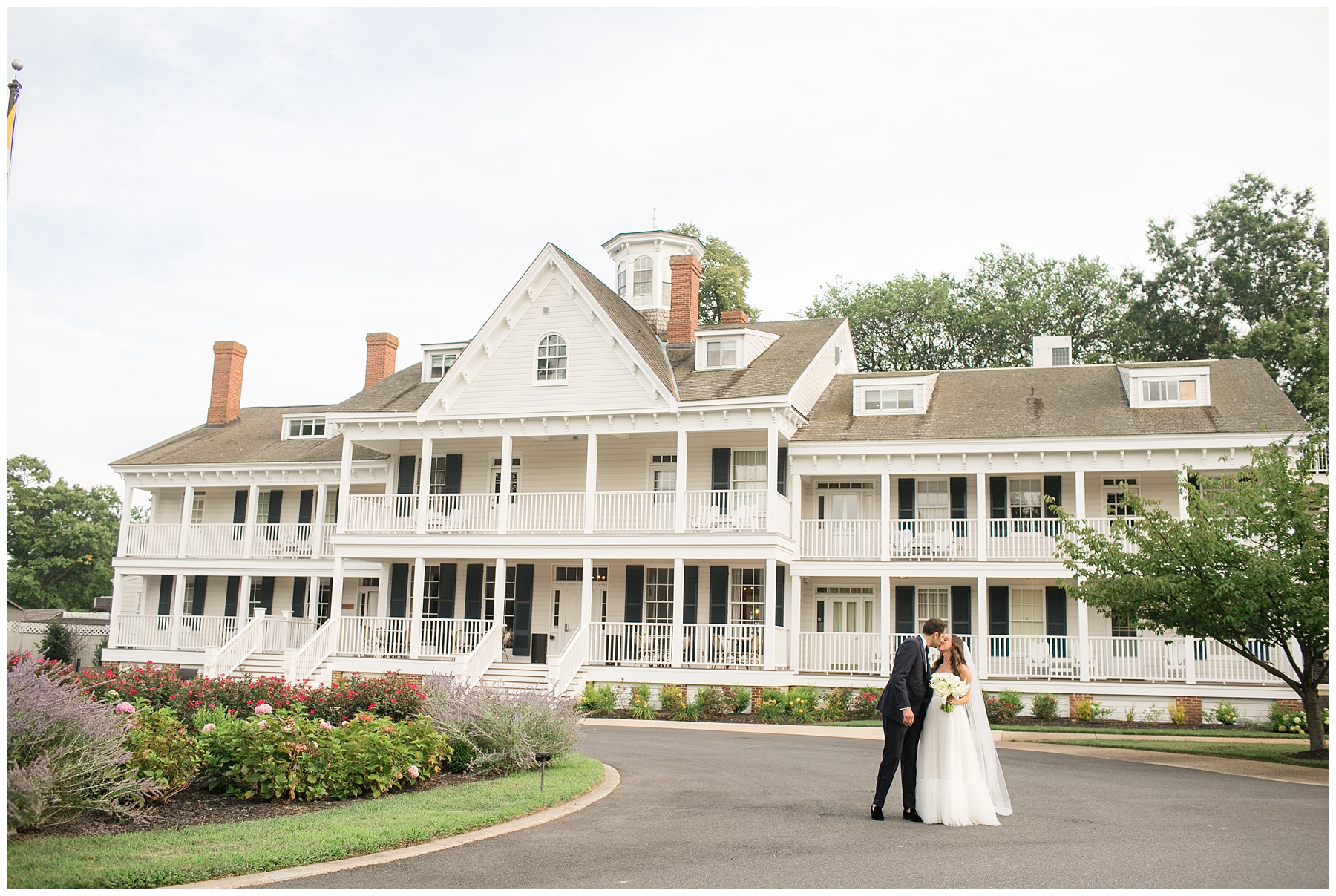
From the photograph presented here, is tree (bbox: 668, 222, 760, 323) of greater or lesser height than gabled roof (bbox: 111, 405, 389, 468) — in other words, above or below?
above

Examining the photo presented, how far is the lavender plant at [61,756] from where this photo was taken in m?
8.13

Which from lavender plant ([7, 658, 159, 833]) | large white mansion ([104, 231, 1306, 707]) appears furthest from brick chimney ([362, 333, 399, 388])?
lavender plant ([7, 658, 159, 833])

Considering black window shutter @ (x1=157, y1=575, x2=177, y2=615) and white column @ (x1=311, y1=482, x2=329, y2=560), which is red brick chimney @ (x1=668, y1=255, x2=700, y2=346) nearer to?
white column @ (x1=311, y1=482, x2=329, y2=560)

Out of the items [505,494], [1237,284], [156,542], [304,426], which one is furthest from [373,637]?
[1237,284]

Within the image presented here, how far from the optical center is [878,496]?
2645 centimetres

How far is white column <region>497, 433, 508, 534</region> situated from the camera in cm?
2533

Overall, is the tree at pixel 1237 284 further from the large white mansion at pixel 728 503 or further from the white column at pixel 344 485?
the white column at pixel 344 485

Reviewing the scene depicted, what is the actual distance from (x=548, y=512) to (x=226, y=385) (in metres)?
15.5

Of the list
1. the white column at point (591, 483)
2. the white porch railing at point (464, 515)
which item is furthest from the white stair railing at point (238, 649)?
the white column at point (591, 483)

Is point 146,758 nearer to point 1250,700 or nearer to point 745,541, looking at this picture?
point 745,541

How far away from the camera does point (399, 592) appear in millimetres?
27562

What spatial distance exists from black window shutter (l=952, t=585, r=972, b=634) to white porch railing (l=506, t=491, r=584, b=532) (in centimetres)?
838

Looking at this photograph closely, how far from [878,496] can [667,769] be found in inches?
554

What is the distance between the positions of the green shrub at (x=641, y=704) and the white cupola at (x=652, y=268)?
11275 mm
